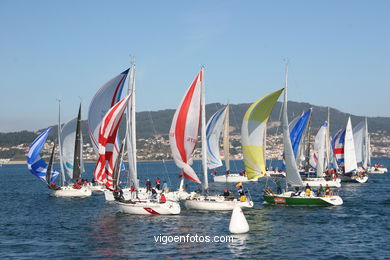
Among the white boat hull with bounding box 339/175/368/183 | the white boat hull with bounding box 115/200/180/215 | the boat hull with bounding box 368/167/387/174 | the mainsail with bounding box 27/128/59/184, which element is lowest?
the boat hull with bounding box 368/167/387/174

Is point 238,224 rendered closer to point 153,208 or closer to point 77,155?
point 153,208

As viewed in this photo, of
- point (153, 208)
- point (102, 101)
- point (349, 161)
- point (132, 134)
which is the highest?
→ point (102, 101)

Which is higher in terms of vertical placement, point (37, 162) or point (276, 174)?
point (37, 162)

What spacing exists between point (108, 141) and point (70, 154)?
22074 millimetres

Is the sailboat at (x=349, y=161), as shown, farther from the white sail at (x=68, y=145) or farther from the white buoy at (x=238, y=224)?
the white buoy at (x=238, y=224)

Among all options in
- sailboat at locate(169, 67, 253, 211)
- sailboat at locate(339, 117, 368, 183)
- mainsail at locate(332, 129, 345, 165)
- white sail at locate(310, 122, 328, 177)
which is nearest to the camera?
sailboat at locate(169, 67, 253, 211)

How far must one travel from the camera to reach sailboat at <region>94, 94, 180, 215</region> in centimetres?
3738

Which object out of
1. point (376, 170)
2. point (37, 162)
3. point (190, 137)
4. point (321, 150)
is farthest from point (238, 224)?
point (376, 170)

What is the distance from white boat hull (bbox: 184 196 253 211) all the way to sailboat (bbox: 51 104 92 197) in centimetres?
1866

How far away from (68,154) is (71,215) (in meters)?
19.6

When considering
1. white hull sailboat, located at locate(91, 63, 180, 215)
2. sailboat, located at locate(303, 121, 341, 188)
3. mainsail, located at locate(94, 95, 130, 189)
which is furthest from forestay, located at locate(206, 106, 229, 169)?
mainsail, located at locate(94, 95, 130, 189)

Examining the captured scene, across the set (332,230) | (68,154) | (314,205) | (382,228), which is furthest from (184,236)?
(68,154)

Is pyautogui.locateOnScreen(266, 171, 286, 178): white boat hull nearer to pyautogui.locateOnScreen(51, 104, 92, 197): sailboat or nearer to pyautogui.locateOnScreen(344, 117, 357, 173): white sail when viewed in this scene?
pyautogui.locateOnScreen(344, 117, 357, 173): white sail

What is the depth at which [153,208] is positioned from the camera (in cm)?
3728
